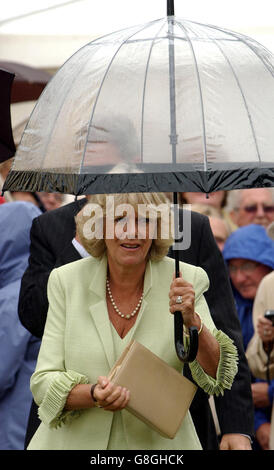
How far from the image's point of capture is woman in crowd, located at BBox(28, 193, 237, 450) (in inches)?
129

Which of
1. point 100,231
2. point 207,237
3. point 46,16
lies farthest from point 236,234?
point 46,16

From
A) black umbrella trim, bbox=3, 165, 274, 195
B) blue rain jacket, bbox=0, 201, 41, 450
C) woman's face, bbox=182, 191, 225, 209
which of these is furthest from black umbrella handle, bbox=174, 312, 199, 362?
woman's face, bbox=182, 191, 225, 209

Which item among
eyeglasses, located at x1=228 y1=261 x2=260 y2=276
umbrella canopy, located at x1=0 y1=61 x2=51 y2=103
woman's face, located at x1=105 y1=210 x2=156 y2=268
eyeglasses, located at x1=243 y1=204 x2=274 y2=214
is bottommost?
eyeglasses, located at x1=228 y1=261 x2=260 y2=276

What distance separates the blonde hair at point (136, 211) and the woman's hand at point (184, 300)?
0.28 m

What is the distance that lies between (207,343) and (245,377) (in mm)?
620

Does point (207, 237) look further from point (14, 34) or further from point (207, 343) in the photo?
point (14, 34)

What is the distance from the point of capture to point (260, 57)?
128 inches

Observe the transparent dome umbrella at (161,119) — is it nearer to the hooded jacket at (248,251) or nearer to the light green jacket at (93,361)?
the light green jacket at (93,361)

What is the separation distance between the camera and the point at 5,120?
15.0 ft

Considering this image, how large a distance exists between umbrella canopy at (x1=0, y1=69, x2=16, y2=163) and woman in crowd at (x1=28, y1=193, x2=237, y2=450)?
1153 mm

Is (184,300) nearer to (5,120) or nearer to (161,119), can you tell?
(161,119)

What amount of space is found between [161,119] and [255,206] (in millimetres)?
4091

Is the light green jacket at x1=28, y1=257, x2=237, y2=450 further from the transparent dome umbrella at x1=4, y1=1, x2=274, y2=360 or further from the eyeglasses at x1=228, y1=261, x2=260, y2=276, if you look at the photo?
the eyeglasses at x1=228, y1=261, x2=260, y2=276

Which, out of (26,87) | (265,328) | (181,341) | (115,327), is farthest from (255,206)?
(181,341)
